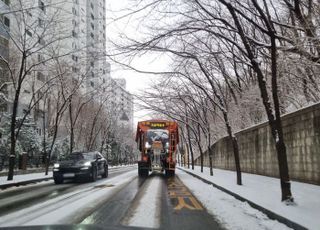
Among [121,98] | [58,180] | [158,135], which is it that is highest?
[121,98]

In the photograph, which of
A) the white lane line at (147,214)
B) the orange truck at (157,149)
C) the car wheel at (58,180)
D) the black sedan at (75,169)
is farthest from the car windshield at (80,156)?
the white lane line at (147,214)

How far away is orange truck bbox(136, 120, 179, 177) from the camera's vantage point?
30.0 metres

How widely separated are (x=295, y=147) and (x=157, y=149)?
14.1m

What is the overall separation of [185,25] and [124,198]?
576 cm

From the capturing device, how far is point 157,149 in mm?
30094

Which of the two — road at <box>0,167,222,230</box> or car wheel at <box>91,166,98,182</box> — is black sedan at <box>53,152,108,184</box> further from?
road at <box>0,167,222,230</box>

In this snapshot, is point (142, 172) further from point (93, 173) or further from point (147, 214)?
point (147, 214)

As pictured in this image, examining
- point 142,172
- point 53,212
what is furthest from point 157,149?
point 53,212

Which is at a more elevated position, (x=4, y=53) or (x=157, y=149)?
(x=4, y=53)

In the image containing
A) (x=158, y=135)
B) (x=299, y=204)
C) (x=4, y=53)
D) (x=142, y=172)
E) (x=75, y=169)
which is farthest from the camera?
(x=4, y=53)

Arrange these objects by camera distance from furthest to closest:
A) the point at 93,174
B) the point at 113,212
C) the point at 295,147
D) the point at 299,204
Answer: the point at 93,174, the point at 295,147, the point at 299,204, the point at 113,212

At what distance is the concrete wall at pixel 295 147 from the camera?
1488 centimetres

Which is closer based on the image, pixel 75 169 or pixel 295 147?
pixel 295 147

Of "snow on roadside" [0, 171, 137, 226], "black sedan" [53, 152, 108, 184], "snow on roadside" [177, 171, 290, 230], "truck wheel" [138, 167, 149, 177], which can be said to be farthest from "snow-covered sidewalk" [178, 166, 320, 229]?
"truck wheel" [138, 167, 149, 177]
